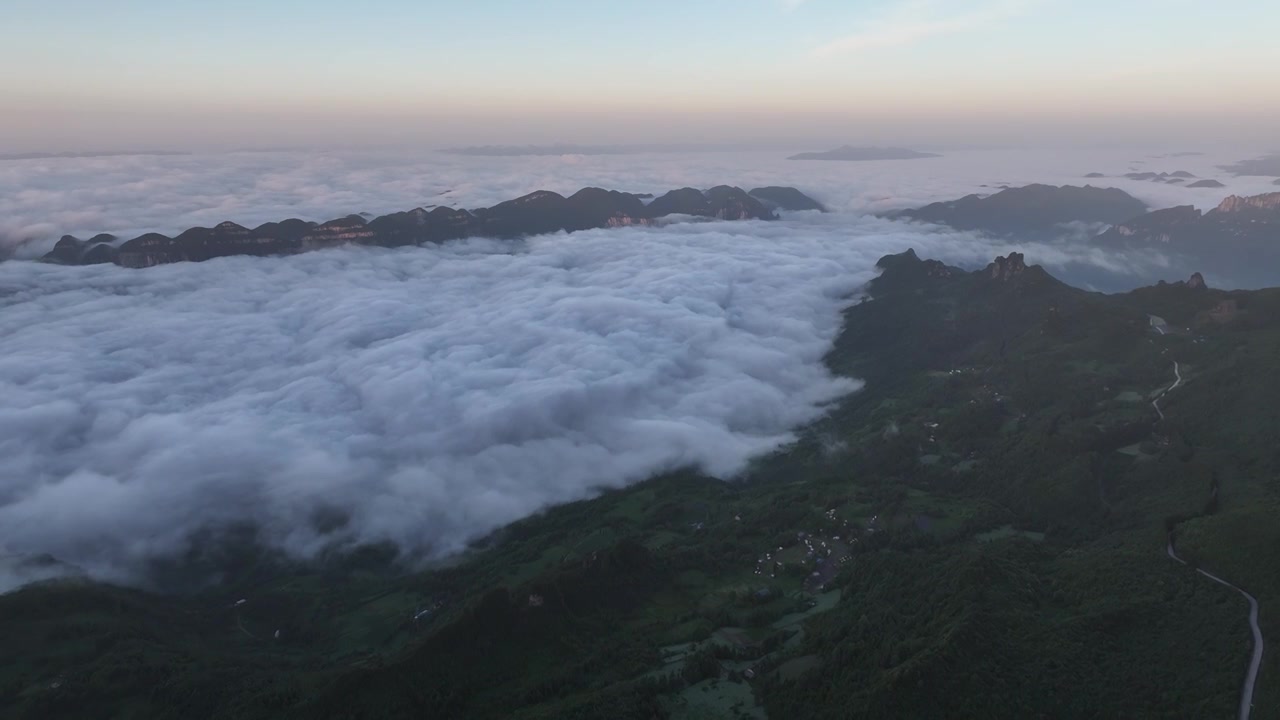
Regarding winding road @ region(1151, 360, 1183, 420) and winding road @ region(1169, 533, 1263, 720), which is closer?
winding road @ region(1169, 533, 1263, 720)

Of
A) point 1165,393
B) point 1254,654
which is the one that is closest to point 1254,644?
point 1254,654

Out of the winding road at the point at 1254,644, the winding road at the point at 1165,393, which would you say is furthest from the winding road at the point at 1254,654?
the winding road at the point at 1165,393

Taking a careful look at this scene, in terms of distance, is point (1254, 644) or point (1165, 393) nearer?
point (1254, 644)

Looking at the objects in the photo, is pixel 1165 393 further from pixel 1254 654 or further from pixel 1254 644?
pixel 1254 654

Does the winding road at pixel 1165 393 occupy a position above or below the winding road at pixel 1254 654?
above

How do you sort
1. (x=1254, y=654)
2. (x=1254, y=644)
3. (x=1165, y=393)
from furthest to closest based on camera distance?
(x=1165, y=393) < (x=1254, y=644) < (x=1254, y=654)

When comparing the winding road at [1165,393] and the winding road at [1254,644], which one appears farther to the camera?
the winding road at [1165,393]


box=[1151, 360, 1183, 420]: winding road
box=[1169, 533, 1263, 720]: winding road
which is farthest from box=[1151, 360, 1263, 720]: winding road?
box=[1151, 360, 1183, 420]: winding road

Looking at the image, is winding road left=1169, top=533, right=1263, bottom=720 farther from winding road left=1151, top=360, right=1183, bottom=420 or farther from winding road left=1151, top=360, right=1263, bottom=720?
winding road left=1151, top=360, right=1183, bottom=420

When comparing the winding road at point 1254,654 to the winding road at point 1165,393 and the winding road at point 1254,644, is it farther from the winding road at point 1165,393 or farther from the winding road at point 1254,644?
the winding road at point 1165,393

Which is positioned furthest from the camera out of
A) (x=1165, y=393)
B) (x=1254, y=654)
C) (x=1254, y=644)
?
(x=1165, y=393)

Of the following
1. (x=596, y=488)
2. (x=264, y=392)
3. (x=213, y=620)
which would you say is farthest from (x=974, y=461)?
(x=264, y=392)
